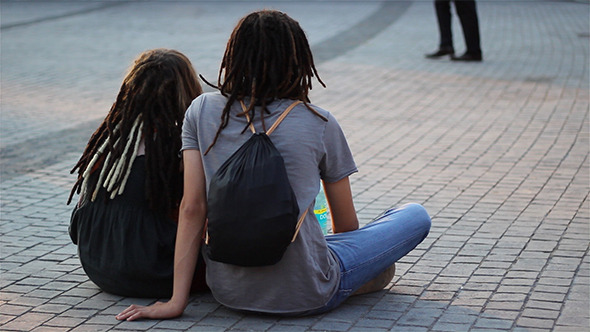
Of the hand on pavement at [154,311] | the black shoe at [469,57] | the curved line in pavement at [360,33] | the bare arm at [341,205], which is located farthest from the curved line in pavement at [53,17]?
the bare arm at [341,205]

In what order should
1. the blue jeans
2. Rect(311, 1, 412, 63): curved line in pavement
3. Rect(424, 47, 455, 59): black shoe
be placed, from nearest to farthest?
the blue jeans, Rect(424, 47, 455, 59): black shoe, Rect(311, 1, 412, 63): curved line in pavement

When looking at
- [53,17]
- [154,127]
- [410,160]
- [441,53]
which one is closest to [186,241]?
[154,127]

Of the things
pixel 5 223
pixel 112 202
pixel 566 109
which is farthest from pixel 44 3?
pixel 112 202

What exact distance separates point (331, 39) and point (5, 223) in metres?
9.50

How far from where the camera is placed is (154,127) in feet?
12.7

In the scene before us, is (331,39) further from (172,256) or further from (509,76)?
(172,256)

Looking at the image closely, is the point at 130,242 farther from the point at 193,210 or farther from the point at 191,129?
the point at 191,129

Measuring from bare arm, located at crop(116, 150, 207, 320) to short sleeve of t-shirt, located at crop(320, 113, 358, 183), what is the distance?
0.46 metres

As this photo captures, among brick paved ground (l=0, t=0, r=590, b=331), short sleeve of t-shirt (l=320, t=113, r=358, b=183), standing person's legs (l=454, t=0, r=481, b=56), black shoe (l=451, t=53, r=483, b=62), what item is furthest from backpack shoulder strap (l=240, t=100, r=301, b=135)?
black shoe (l=451, t=53, r=483, b=62)

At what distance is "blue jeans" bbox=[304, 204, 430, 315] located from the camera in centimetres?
374

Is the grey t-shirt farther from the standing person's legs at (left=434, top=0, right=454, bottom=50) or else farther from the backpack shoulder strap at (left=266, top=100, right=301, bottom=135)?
the standing person's legs at (left=434, top=0, right=454, bottom=50)

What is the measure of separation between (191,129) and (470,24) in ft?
29.5

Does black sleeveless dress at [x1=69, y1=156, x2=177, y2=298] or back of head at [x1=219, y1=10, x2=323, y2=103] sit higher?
back of head at [x1=219, y1=10, x2=323, y2=103]

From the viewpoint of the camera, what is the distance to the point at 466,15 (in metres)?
12.1
